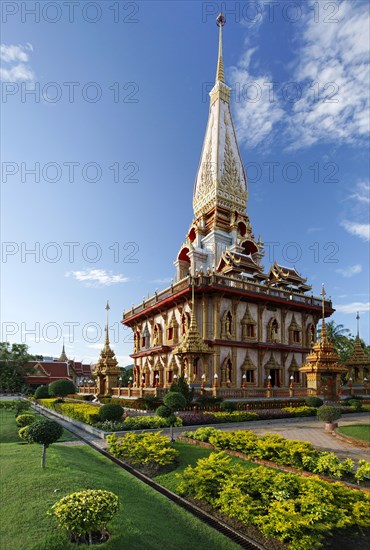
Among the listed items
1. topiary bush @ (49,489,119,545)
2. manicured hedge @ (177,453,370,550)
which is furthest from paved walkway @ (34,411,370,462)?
topiary bush @ (49,489,119,545)

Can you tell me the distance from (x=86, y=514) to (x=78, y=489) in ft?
7.10

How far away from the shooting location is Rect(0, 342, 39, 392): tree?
55750 millimetres

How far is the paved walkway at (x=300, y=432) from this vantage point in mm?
13938

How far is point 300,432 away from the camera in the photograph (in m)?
18.0

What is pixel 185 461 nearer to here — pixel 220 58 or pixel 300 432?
pixel 300 432

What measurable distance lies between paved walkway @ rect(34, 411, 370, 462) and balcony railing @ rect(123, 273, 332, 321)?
12.2m

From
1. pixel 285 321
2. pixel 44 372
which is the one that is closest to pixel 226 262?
pixel 285 321

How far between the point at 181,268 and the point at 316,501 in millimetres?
37395

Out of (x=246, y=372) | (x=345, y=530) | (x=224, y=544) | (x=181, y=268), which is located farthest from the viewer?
(x=181, y=268)

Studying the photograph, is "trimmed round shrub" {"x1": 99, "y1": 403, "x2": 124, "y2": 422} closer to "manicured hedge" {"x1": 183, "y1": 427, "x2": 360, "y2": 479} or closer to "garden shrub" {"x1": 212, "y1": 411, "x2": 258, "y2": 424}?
"garden shrub" {"x1": 212, "y1": 411, "x2": 258, "y2": 424}

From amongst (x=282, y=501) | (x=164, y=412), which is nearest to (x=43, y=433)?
(x=282, y=501)

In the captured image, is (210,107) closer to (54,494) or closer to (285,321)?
(285,321)

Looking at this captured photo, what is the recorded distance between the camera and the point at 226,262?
3597cm

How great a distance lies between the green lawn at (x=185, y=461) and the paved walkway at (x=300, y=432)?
3254 millimetres
